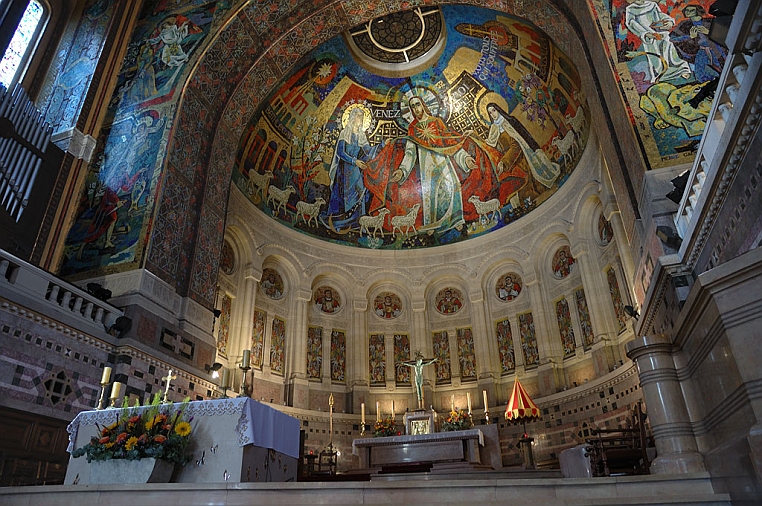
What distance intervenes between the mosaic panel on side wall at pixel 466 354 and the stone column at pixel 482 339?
0.99 feet

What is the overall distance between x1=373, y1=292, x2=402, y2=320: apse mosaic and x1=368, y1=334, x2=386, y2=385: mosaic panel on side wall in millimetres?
941

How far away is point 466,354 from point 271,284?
25.8ft

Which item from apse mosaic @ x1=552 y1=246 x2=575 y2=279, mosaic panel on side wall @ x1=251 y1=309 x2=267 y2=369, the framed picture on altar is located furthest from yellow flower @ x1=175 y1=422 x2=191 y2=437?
apse mosaic @ x1=552 y1=246 x2=575 y2=279

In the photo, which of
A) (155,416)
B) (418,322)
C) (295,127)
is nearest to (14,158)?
(155,416)

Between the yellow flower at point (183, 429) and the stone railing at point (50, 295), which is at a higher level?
the stone railing at point (50, 295)

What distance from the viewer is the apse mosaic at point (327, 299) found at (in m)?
20.0

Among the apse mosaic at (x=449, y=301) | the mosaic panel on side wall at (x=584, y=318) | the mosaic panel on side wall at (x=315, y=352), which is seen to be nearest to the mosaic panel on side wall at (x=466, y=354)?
the apse mosaic at (x=449, y=301)

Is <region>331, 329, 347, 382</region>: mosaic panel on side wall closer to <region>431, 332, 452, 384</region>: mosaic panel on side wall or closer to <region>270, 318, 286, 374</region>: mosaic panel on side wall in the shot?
<region>270, 318, 286, 374</region>: mosaic panel on side wall

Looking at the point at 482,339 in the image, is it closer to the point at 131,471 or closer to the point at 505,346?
the point at 505,346

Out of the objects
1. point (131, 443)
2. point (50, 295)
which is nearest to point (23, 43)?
point (50, 295)

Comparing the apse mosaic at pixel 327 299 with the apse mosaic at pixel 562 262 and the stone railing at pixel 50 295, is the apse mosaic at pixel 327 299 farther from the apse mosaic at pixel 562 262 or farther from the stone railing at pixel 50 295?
the stone railing at pixel 50 295

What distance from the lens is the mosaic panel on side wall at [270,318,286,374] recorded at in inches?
699

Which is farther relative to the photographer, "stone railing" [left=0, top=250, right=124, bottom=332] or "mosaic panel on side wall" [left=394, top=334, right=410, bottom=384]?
"mosaic panel on side wall" [left=394, top=334, right=410, bottom=384]

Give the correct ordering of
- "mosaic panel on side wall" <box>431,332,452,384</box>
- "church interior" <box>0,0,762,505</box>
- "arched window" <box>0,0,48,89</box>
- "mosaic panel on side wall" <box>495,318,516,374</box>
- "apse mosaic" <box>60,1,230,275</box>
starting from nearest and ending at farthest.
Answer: "church interior" <box>0,0,762,505</box> < "apse mosaic" <box>60,1,230,275</box> < "arched window" <box>0,0,48,89</box> < "mosaic panel on side wall" <box>495,318,516,374</box> < "mosaic panel on side wall" <box>431,332,452,384</box>
